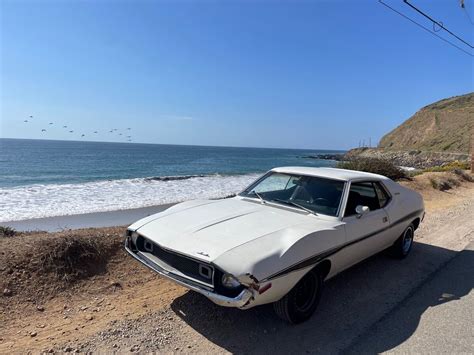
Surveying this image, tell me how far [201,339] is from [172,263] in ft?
2.44

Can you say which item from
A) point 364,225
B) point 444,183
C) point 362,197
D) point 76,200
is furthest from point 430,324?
point 76,200

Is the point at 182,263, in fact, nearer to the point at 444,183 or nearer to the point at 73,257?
the point at 73,257

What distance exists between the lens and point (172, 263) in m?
3.48

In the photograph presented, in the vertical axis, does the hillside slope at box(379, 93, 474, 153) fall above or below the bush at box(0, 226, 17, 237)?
above

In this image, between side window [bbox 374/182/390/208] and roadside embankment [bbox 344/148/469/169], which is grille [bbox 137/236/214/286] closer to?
side window [bbox 374/182/390/208]

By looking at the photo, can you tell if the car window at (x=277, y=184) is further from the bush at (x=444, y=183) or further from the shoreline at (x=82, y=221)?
the bush at (x=444, y=183)

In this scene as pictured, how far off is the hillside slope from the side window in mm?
66842

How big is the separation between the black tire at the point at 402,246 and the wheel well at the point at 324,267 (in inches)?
83.2

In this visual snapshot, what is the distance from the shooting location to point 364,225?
4.34 m

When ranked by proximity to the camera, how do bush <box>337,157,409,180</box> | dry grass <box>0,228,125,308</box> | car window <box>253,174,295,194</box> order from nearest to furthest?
1. dry grass <box>0,228,125,308</box>
2. car window <box>253,174,295,194</box>
3. bush <box>337,157,409,180</box>

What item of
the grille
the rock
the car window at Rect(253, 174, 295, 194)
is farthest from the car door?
the rock

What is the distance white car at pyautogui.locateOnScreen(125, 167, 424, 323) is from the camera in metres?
A: 3.04

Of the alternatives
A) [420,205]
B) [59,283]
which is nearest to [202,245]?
[59,283]

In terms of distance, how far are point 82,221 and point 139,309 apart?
9276 mm
